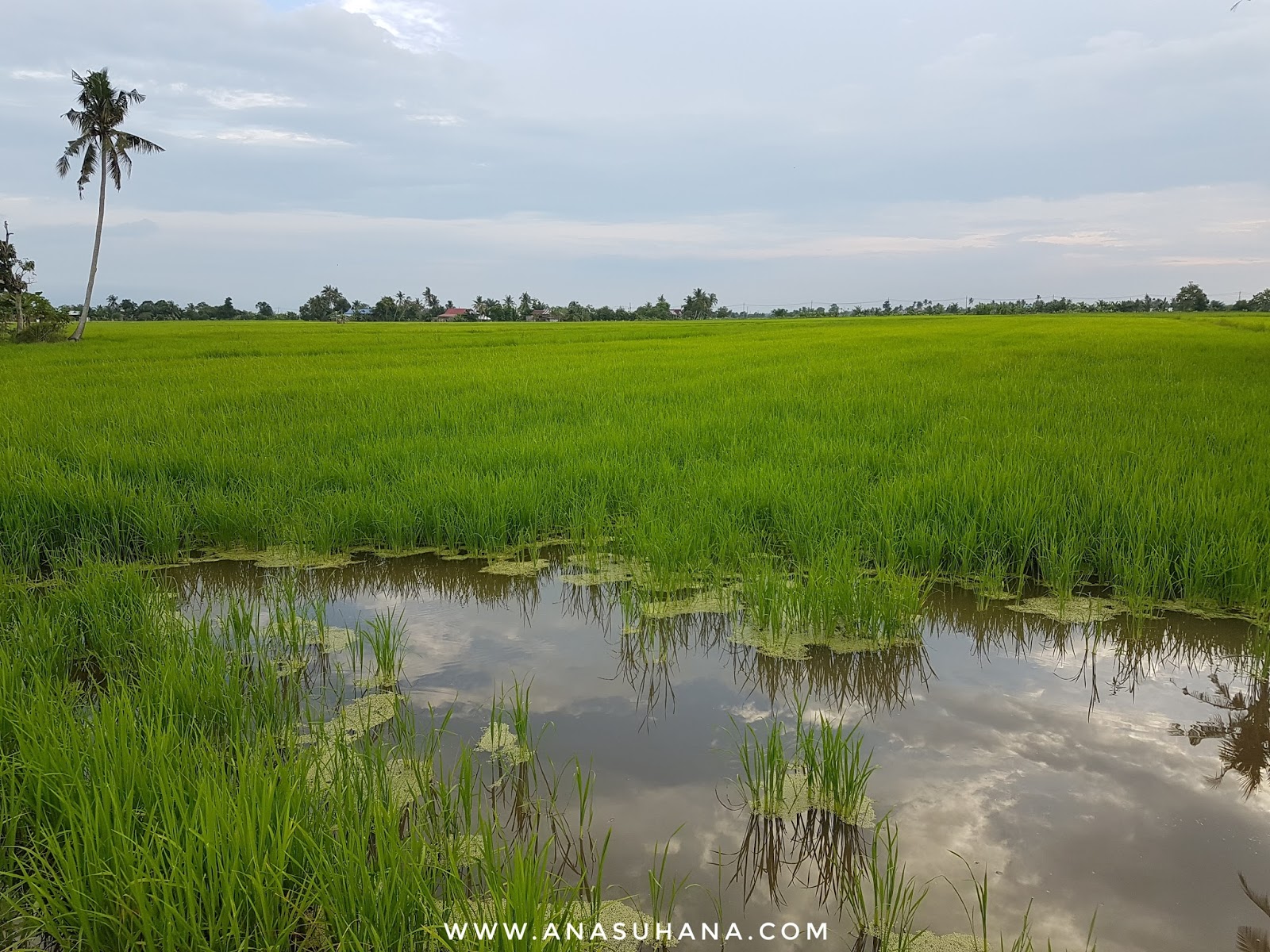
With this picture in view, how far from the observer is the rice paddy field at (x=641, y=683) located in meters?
1.62

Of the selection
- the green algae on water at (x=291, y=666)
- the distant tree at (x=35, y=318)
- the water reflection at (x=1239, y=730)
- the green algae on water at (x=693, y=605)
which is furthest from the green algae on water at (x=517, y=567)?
the distant tree at (x=35, y=318)

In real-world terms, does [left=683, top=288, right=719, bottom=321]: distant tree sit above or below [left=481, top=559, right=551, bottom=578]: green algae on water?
above

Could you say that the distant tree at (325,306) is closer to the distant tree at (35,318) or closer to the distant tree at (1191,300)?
the distant tree at (35,318)

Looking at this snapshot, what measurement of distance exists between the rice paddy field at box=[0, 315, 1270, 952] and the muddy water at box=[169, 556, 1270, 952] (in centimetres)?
1

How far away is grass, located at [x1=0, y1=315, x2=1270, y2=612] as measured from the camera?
3846 mm

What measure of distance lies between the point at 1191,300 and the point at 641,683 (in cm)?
6758

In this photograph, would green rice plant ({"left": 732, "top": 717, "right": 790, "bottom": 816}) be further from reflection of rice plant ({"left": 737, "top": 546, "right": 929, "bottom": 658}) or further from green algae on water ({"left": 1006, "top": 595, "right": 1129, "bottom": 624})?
green algae on water ({"left": 1006, "top": 595, "right": 1129, "bottom": 624})

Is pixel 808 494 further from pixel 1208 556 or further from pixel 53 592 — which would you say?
pixel 53 592

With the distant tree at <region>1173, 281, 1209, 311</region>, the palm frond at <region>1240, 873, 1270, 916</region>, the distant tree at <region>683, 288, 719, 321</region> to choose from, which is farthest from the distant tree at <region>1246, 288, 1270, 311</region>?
the palm frond at <region>1240, 873, 1270, 916</region>

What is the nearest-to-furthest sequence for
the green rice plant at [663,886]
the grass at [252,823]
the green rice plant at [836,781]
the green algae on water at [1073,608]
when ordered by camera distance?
the grass at [252,823] → the green rice plant at [663,886] → the green rice plant at [836,781] → the green algae on water at [1073,608]

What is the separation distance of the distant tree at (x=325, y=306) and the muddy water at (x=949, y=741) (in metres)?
64.2

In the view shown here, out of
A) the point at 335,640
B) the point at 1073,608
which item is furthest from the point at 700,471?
the point at 335,640

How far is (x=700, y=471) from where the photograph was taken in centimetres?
517

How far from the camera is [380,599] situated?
376 centimetres
